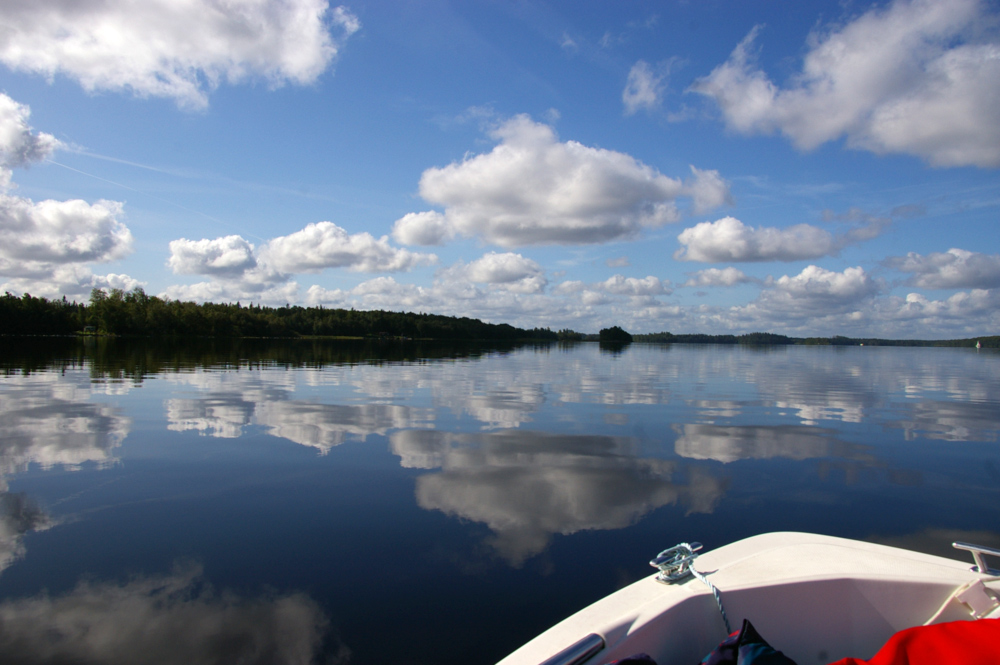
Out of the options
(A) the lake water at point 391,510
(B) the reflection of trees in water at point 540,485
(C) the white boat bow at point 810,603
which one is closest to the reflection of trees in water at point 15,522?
(A) the lake water at point 391,510

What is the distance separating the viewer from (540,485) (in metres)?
9.76

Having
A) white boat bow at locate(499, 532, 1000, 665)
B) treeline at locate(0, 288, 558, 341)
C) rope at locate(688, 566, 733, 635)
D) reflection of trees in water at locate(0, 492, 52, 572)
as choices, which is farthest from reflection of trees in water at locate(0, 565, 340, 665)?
treeline at locate(0, 288, 558, 341)

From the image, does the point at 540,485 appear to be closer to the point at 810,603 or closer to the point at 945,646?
the point at 810,603

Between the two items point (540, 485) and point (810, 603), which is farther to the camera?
point (540, 485)

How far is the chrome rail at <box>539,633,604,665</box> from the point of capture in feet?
9.54

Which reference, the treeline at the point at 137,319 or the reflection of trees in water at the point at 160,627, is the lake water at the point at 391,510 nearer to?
the reflection of trees in water at the point at 160,627

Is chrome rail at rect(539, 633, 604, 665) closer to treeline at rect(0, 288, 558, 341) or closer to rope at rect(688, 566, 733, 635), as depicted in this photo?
rope at rect(688, 566, 733, 635)

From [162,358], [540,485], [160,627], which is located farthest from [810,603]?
[162,358]

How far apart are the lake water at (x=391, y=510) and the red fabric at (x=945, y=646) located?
2897 mm

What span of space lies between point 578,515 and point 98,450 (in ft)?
34.2

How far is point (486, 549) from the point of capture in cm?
688

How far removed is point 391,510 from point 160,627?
139 inches

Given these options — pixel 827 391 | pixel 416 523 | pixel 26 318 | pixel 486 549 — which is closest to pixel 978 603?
pixel 486 549

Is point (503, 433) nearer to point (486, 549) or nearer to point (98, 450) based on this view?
point (486, 549)
